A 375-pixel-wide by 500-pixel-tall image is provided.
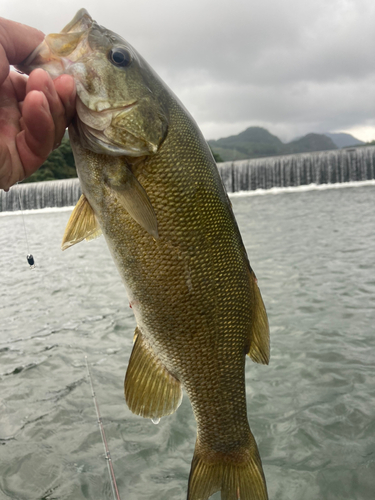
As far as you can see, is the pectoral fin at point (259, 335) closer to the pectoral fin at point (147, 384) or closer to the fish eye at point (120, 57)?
the pectoral fin at point (147, 384)

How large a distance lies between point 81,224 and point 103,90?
26.4 inches

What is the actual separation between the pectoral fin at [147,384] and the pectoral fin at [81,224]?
0.60 meters

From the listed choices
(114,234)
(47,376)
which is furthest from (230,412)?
(47,376)

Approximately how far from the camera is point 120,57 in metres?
1.93

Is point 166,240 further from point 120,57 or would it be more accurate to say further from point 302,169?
point 302,169

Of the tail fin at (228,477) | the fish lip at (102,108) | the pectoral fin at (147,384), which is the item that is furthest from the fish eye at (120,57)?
the tail fin at (228,477)

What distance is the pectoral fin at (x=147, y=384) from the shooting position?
2.15 m

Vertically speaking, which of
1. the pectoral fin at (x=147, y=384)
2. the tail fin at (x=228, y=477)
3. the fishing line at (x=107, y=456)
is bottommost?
the fishing line at (x=107, y=456)

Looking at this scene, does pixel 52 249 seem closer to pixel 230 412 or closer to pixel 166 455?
pixel 166 455

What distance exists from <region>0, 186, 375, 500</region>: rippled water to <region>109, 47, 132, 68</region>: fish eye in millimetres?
3204

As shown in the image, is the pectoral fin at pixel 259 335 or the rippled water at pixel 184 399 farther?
the rippled water at pixel 184 399

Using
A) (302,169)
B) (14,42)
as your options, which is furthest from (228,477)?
(302,169)

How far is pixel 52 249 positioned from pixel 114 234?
1394 centimetres

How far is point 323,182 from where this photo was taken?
1043 inches
